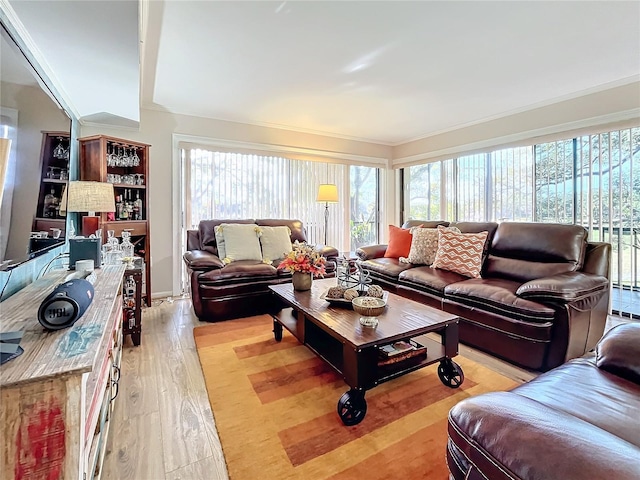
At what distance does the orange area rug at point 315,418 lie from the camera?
4.49 feet

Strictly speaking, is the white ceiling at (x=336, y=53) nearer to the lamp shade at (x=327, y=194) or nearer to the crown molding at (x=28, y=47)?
the crown molding at (x=28, y=47)

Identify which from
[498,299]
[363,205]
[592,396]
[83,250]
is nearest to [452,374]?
[498,299]

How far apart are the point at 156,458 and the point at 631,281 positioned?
4464 mm

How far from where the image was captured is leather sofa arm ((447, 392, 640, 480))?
1.99 feet

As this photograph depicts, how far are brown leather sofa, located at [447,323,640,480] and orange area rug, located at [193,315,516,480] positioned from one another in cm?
61

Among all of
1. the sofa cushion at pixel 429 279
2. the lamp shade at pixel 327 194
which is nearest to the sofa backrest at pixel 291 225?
the lamp shade at pixel 327 194

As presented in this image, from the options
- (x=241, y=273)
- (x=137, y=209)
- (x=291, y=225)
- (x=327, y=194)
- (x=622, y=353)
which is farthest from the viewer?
(x=327, y=194)

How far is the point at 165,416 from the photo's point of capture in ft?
5.55

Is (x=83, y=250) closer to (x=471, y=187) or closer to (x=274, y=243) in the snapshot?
(x=274, y=243)

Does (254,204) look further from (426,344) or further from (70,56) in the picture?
(426,344)

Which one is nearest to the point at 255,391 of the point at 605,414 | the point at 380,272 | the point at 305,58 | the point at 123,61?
the point at 605,414

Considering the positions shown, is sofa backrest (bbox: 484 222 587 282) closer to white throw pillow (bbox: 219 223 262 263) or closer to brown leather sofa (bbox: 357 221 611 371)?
brown leather sofa (bbox: 357 221 611 371)

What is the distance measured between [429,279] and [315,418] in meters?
1.73

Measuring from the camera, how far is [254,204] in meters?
4.55
